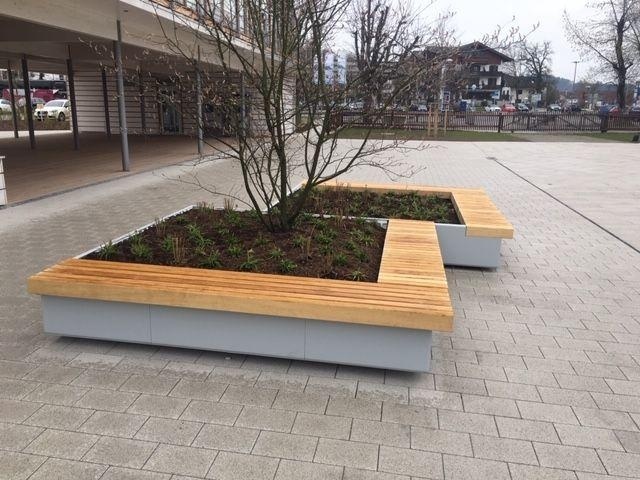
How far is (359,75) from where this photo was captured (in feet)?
16.5

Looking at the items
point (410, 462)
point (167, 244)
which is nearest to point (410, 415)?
point (410, 462)

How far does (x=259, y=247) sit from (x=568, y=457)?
3.07 metres

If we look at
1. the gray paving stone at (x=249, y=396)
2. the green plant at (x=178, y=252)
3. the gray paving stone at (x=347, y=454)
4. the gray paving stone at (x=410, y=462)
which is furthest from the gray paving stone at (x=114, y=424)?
the green plant at (x=178, y=252)

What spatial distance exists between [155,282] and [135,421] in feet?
3.45

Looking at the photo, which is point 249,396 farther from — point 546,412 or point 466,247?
point 466,247

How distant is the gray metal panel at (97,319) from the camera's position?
3846 mm

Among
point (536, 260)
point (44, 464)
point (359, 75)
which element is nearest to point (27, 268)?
point (44, 464)

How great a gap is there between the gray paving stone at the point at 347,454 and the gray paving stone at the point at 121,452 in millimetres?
876

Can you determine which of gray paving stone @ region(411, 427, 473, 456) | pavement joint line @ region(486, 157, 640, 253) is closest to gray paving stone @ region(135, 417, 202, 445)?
gray paving stone @ region(411, 427, 473, 456)

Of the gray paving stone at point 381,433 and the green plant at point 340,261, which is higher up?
the green plant at point 340,261

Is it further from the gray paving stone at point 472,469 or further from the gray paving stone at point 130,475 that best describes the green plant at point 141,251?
the gray paving stone at point 472,469

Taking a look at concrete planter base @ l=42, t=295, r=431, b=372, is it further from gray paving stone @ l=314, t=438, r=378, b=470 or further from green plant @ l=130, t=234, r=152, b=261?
green plant @ l=130, t=234, r=152, b=261

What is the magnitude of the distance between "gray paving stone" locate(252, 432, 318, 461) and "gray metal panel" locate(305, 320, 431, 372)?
2.48 ft

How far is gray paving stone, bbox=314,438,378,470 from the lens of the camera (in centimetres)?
274
